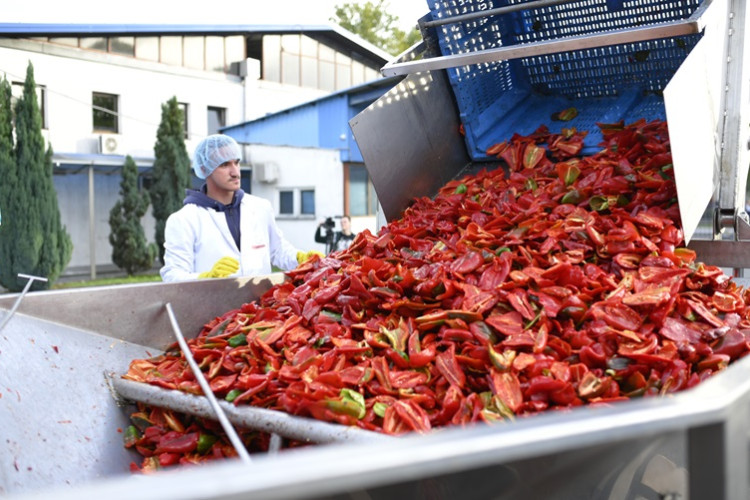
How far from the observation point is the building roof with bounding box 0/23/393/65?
54.7ft

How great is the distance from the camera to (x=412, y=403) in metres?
2.07

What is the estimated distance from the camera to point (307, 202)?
19.4 metres

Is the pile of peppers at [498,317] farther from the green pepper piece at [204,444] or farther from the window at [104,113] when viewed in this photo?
the window at [104,113]

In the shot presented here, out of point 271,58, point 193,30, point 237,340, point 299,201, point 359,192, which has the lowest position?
A: point 237,340

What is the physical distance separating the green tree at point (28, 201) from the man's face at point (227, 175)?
1041 cm

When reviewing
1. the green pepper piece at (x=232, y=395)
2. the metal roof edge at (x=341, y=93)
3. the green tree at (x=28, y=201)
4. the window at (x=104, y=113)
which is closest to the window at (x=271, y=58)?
the metal roof edge at (x=341, y=93)

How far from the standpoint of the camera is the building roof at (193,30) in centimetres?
1669

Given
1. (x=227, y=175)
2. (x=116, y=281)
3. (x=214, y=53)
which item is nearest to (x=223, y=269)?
(x=227, y=175)

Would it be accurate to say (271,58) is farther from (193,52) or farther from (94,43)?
(94,43)

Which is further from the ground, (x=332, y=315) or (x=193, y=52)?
(x=193, y=52)

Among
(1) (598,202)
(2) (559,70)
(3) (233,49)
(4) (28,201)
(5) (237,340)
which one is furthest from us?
(3) (233,49)

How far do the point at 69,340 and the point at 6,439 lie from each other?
0.58 m

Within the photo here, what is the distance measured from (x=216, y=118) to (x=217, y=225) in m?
18.5

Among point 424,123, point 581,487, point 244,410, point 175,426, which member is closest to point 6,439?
point 175,426
